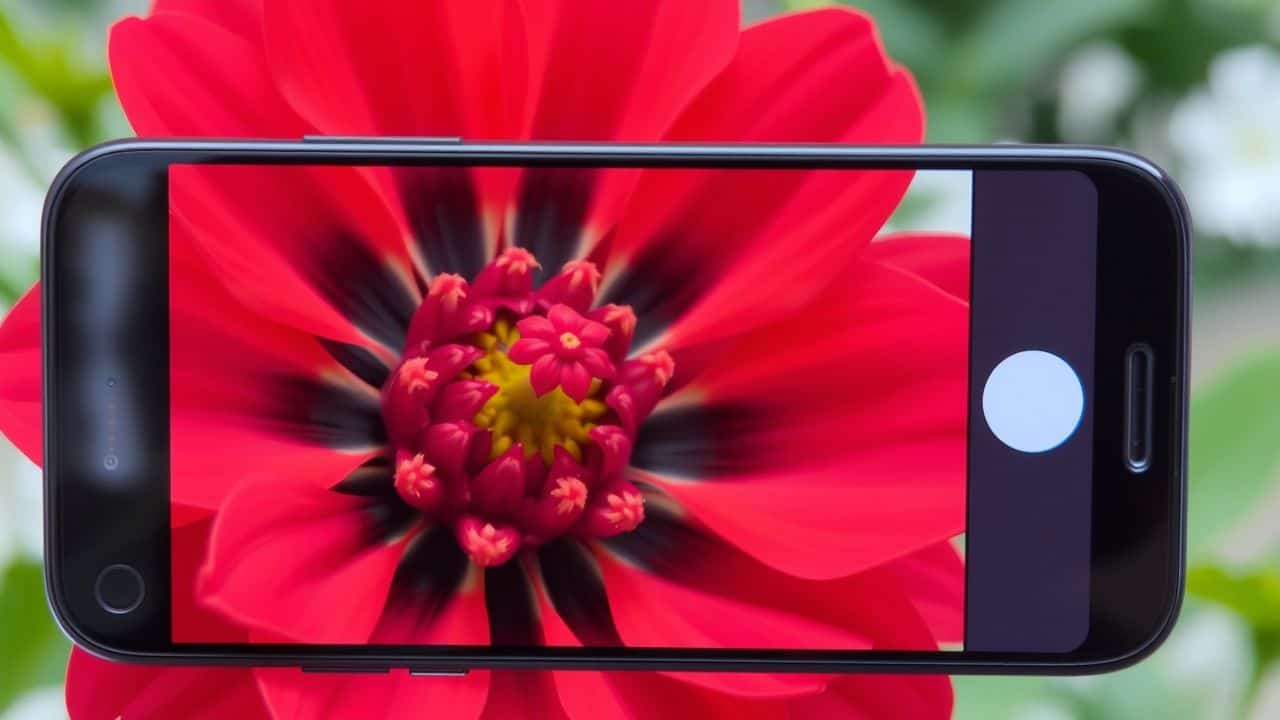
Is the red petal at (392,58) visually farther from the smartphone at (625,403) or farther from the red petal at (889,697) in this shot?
the red petal at (889,697)

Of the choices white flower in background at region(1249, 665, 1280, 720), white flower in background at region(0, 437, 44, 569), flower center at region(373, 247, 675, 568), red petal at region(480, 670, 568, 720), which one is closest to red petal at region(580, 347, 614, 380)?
flower center at region(373, 247, 675, 568)

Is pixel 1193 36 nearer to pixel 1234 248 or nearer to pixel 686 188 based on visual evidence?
pixel 1234 248

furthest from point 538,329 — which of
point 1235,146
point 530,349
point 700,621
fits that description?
point 1235,146

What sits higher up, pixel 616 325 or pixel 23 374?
pixel 616 325

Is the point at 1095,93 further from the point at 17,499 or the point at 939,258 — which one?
the point at 17,499

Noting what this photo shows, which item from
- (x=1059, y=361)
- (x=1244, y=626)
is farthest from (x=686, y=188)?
(x=1244, y=626)

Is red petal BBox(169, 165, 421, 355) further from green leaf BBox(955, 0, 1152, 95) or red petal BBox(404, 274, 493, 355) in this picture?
green leaf BBox(955, 0, 1152, 95)
